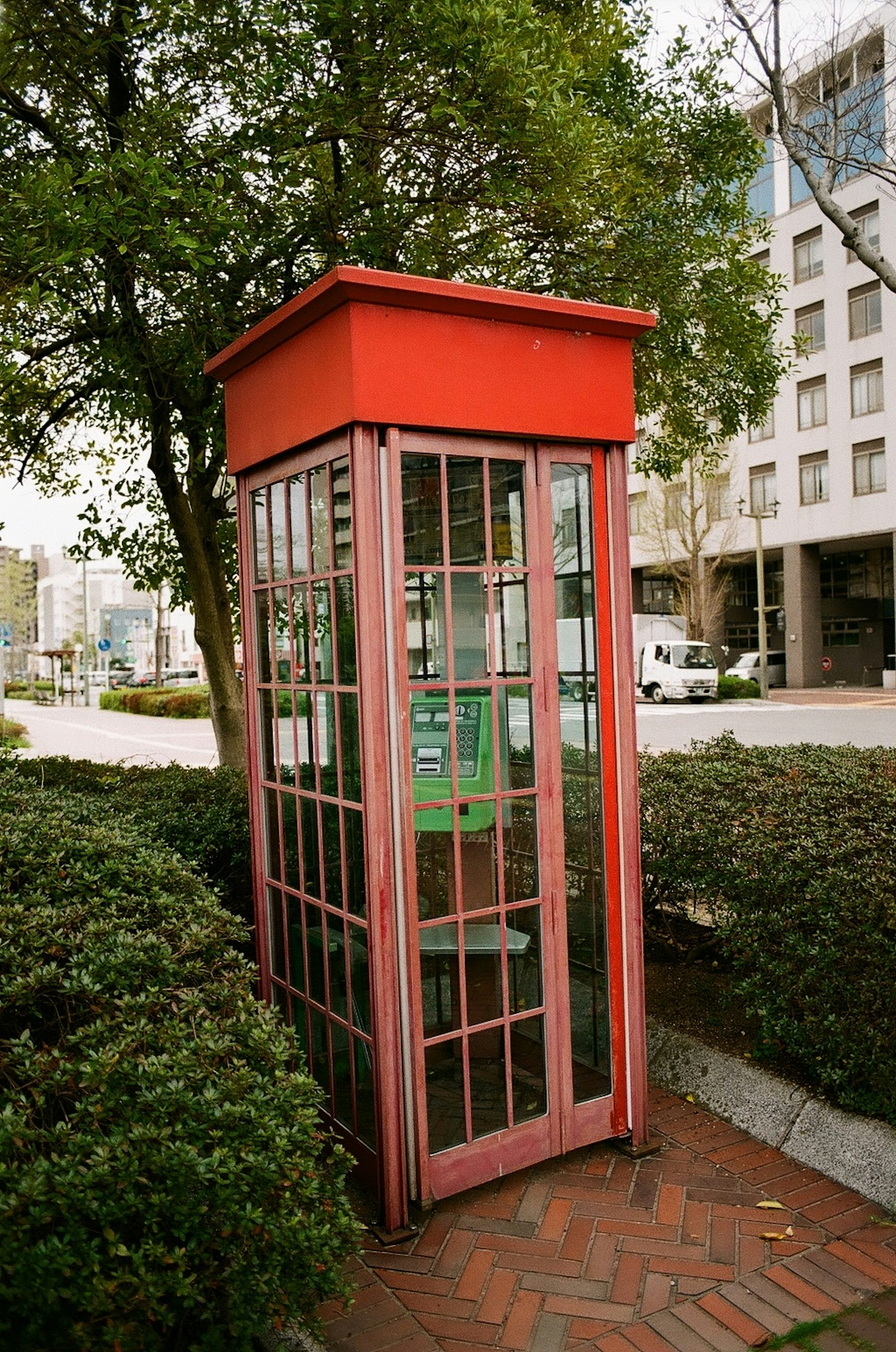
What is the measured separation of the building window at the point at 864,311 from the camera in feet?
106

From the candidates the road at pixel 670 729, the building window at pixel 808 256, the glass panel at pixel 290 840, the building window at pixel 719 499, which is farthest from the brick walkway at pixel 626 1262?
the building window at pixel 808 256

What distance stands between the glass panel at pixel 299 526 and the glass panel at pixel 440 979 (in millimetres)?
1336

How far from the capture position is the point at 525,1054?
11.5ft

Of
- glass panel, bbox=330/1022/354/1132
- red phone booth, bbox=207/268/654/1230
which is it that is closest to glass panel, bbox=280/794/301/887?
red phone booth, bbox=207/268/654/1230

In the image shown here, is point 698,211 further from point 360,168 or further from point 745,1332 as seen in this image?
point 745,1332

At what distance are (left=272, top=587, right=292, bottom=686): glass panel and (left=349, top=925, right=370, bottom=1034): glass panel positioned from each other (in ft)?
3.20

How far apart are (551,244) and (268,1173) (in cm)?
672

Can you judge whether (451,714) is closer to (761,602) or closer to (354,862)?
(354,862)

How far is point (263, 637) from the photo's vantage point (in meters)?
3.95

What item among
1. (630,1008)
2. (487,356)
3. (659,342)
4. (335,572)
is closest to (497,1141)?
(630,1008)

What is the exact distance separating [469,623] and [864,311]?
34.2 metres

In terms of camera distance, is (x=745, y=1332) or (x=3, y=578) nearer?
(x=745, y=1332)

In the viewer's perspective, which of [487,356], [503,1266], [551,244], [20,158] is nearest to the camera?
[503,1266]

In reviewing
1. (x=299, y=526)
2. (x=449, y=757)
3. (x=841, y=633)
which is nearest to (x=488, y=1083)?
(x=449, y=757)
